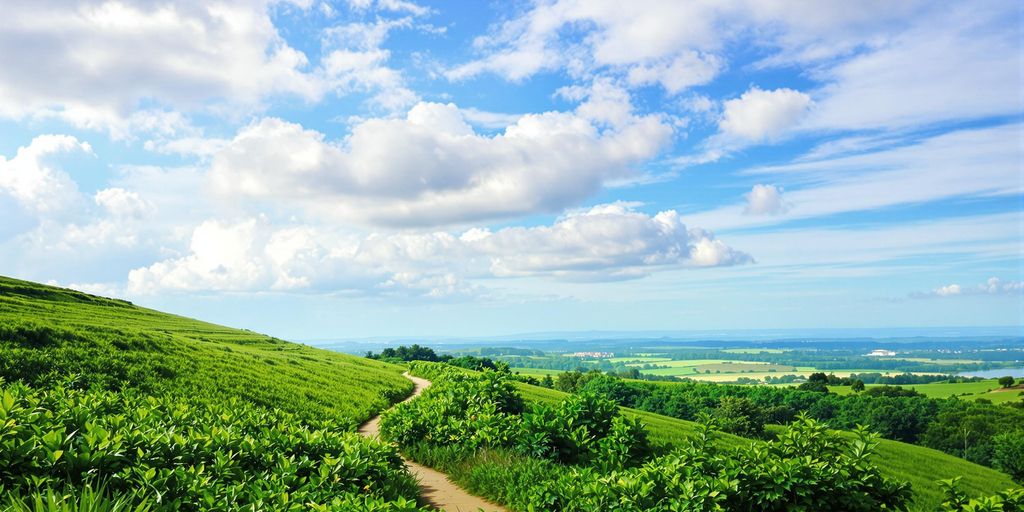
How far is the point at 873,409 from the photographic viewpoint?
3942 inches

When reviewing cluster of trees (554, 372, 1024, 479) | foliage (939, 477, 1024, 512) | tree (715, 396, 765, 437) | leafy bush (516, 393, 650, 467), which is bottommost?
cluster of trees (554, 372, 1024, 479)

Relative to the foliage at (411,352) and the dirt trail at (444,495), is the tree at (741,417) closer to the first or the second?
the foliage at (411,352)

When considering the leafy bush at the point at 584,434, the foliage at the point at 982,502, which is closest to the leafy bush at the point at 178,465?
the leafy bush at the point at 584,434

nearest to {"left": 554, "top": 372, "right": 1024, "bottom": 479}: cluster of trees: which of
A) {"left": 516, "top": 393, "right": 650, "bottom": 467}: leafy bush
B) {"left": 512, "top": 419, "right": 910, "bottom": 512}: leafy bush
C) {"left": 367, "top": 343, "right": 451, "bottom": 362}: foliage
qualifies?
{"left": 367, "top": 343, "right": 451, "bottom": 362}: foliage

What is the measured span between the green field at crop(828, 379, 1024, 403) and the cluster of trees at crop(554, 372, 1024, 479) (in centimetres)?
1178

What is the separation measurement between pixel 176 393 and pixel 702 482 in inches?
560

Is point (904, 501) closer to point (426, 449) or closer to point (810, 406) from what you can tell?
point (426, 449)

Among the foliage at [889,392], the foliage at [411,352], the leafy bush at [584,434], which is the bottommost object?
the foliage at [889,392]

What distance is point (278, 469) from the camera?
7.74 metres

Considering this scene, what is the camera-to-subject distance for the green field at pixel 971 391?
396 ft

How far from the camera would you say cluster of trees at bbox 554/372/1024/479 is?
291 feet

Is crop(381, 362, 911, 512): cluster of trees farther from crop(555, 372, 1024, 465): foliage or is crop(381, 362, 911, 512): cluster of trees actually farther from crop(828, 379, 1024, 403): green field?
crop(828, 379, 1024, 403): green field

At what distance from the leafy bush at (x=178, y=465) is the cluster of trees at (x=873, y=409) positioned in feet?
245

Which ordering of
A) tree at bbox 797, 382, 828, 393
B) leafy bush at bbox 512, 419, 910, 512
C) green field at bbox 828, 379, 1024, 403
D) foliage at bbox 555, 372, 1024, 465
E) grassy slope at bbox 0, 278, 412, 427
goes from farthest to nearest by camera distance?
1. tree at bbox 797, 382, 828, 393
2. green field at bbox 828, 379, 1024, 403
3. foliage at bbox 555, 372, 1024, 465
4. grassy slope at bbox 0, 278, 412, 427
5. leafy bush at bbox 512, 419, 910, 512
